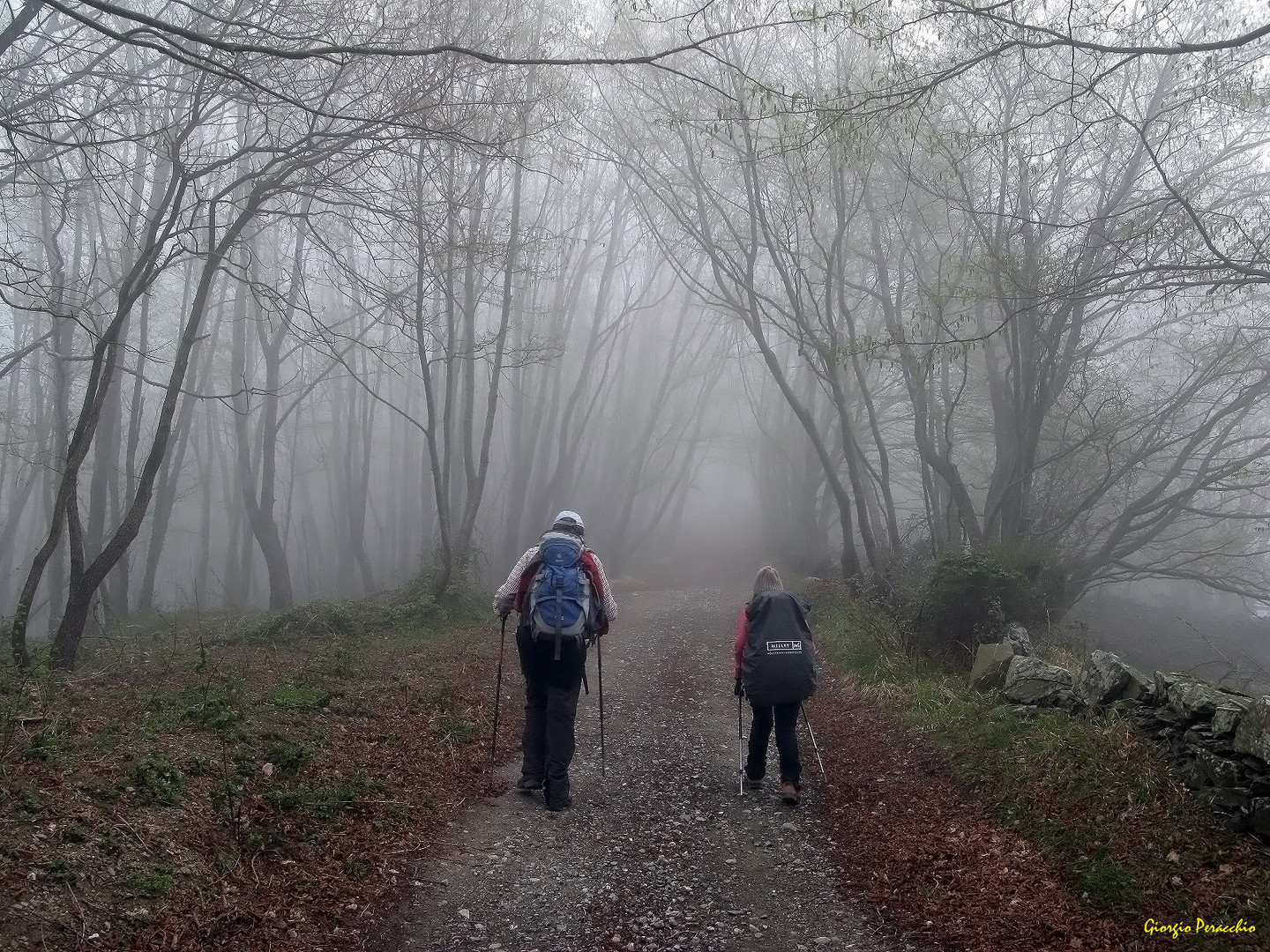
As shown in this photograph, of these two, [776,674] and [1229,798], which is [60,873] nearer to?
[776,674]

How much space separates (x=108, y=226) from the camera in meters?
22.6

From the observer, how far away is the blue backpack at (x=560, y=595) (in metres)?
5.86

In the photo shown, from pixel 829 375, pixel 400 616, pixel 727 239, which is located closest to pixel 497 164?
pixel 727 239

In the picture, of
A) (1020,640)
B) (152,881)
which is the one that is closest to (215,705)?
(152,881)

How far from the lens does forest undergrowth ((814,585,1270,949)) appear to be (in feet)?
13.4

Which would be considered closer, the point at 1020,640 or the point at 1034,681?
the point at 1034,681

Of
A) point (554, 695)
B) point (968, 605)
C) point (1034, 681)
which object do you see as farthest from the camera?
point (968, 605)

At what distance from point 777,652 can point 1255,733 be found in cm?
286

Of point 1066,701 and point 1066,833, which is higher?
point 1066,701

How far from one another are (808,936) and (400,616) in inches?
380

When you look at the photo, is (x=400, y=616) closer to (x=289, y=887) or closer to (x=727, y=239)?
(x=289, y=887)

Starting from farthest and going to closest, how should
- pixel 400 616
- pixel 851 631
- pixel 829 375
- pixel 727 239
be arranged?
pixel 727 239
pixel 829 375
pixel 400 616
pixel 851 631
